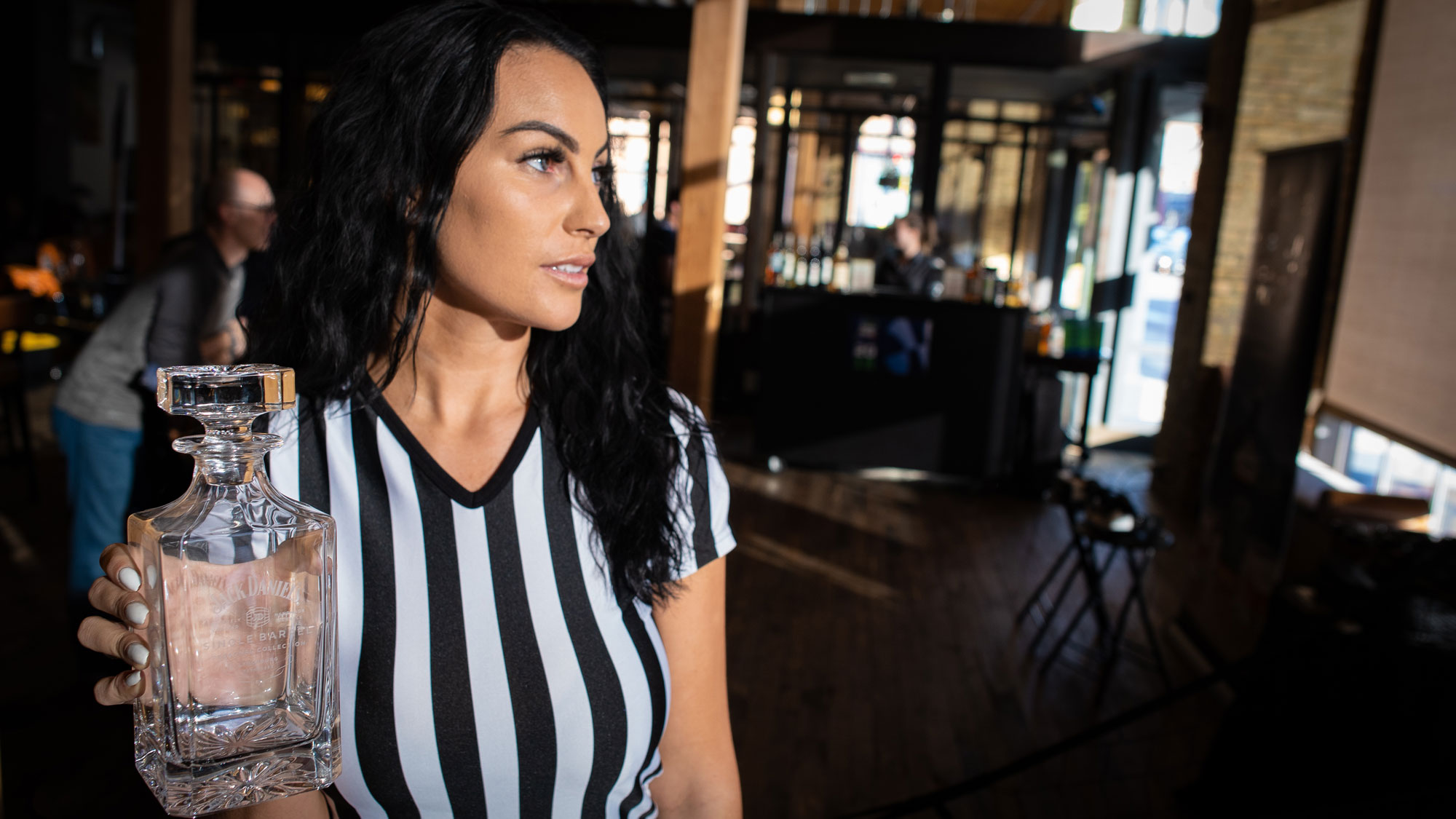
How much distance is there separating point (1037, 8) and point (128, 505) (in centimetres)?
1268

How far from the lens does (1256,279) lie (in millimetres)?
4023

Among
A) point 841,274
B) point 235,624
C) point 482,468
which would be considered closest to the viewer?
point 235,624

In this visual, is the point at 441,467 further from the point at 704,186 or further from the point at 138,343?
the point at 704,186

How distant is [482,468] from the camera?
3.52 ft

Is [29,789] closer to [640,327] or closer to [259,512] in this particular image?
[640,327]

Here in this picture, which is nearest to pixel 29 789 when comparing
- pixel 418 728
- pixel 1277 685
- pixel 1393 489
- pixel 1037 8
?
pixel 418 728

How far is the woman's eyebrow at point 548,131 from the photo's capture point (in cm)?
97

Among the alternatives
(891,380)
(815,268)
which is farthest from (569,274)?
(815,268)

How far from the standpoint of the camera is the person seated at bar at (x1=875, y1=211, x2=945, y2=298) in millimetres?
6629

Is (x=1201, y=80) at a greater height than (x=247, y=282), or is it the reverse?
(x=1201, y=80)

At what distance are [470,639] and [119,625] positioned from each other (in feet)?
1.13

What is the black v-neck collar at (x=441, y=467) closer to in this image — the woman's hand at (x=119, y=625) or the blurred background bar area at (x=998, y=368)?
the blurred background bar area at (x=998, y=368)

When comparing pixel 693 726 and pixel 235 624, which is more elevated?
pixel 235 624

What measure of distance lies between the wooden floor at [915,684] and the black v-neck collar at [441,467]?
2.01m
